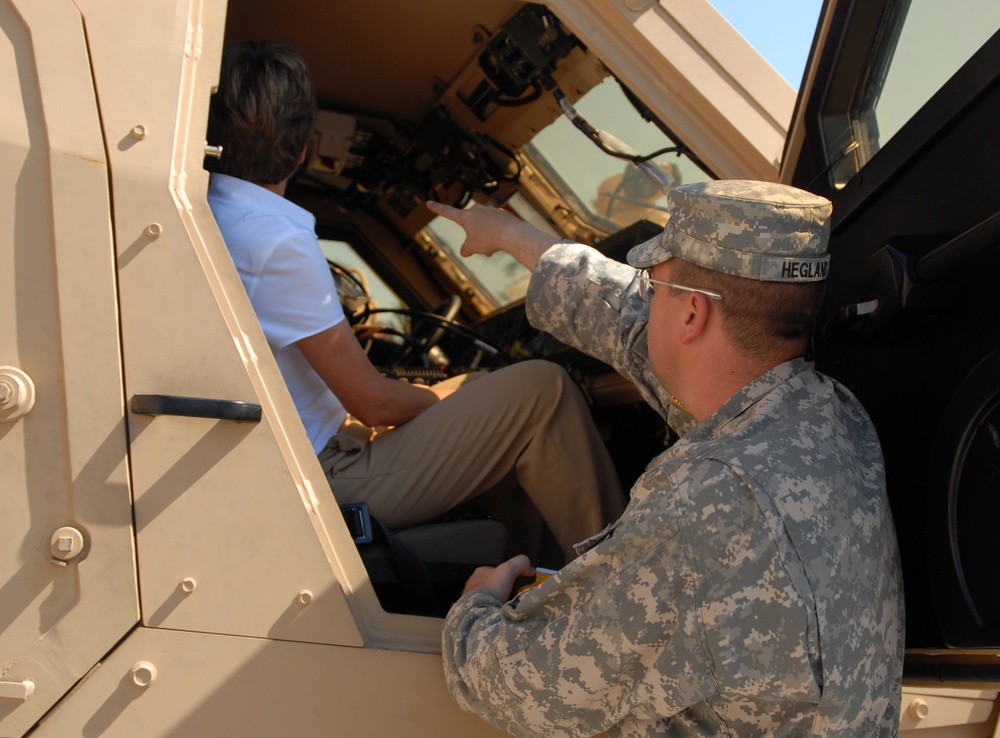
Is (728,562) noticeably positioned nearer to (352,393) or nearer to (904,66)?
(352,393)

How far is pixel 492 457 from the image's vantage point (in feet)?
5.87

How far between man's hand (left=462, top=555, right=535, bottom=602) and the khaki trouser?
0.27 meters

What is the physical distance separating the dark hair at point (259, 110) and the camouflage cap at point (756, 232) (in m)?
0.72

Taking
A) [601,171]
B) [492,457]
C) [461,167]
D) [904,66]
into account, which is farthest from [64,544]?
[461,167]

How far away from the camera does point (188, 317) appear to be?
4.31 feet

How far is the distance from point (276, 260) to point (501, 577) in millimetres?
637

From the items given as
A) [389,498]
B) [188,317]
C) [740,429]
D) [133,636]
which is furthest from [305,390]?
[740,429]

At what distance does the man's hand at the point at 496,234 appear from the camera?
187 cm

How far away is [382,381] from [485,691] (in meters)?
0.63

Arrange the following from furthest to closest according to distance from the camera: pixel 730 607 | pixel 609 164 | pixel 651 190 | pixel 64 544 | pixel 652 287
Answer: pixel 609 164, pixel 651 190, pixel 652 287, pixel 64 544, pixel 730 607

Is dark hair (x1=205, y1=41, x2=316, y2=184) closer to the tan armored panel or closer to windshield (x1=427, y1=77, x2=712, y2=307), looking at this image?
the tan armored panel

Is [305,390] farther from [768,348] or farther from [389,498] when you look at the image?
[768,348]

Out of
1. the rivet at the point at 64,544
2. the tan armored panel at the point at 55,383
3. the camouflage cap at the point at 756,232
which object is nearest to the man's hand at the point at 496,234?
the camouflage cap at the point at 756,232

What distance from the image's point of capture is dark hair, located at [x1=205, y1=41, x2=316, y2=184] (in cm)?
166
